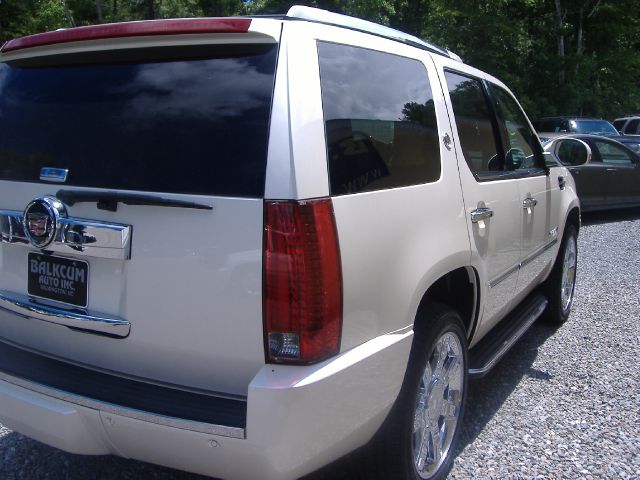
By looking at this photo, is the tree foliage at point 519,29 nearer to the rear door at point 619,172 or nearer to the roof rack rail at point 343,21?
the rear door at point 619,172

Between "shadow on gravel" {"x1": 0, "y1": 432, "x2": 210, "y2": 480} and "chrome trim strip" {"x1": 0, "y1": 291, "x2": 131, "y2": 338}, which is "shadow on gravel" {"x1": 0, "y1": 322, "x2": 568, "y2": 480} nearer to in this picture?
"shadow on gravel" {"x1": 0, "y1": 432, "x2": 210, "y2": 480}

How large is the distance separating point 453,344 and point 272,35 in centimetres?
162

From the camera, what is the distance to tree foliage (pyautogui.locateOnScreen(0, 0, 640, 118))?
19828mm

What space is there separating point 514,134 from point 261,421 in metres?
2.99

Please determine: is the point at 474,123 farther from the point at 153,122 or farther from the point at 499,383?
the point at 153,122

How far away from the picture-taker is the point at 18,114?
8.60 ft

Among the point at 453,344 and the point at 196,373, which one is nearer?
the point at 196,373

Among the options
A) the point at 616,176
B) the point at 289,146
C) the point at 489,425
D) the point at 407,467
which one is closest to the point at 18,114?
the point at 289,146

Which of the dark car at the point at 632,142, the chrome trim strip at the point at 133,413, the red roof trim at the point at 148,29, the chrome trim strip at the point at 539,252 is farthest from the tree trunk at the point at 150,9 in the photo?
the chrome trim strip at the point at 133,413

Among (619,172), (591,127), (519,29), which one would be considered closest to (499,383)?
(619,172)

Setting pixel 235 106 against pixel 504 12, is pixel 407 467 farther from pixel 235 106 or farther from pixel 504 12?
pixel 504 12

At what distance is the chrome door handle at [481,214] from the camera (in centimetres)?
306

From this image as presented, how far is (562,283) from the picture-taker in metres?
5.21

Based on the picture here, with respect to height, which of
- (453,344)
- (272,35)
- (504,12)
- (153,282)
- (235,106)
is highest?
(504,12)
